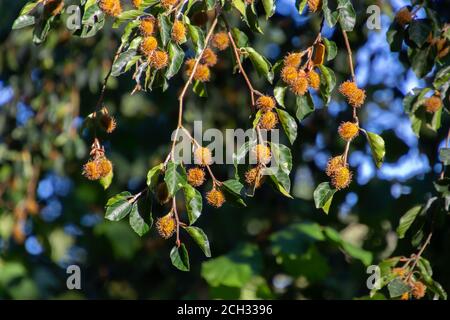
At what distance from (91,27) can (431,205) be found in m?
0.82

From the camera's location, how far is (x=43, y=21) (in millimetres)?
1660

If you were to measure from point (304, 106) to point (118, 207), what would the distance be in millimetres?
385

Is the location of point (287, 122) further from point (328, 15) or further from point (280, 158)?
point (328, 15)

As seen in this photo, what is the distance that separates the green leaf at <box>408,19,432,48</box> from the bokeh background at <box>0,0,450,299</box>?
695 millimetres

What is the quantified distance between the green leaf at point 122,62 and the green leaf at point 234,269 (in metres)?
1.00

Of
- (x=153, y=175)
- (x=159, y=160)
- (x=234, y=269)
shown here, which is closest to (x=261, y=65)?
(x=153, y=175)

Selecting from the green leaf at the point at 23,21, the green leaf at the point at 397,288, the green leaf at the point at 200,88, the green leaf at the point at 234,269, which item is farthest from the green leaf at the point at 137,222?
the green leaf at the point at 234,269

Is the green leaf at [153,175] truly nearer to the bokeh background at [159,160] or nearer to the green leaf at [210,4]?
the green leaf at [210,4]

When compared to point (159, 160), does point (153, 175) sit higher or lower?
higher

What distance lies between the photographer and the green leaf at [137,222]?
1.47 meters

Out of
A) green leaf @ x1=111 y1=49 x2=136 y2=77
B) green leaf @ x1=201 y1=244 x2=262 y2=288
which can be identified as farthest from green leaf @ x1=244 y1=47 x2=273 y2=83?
green leaf @ x1=201 y1=244 x2=262 y2=288

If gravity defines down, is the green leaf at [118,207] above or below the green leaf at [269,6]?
below

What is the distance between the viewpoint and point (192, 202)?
1434 mm
